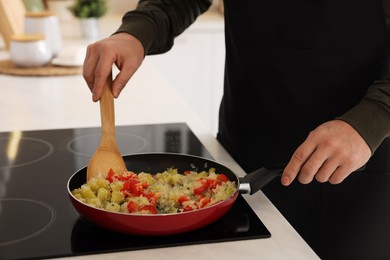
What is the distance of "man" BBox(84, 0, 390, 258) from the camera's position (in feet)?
4.17

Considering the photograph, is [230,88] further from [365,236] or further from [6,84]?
[6,84]

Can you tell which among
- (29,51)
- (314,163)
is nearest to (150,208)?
(314,163)

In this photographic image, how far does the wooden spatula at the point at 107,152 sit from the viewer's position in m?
1.11

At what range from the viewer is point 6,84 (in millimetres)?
2004

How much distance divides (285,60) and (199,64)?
1.87 meters

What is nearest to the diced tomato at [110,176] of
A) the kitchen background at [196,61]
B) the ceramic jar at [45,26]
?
the ceramic jar at [45,26]

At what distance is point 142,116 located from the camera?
1.69m

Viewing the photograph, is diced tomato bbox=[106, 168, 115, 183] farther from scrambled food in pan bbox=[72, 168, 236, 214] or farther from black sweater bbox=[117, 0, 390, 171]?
black sweater bbox=[117, 0, 390, 171]

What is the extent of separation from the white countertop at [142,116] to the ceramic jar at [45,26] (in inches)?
6.5

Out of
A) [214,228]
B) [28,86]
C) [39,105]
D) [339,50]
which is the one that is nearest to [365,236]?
[339,50]

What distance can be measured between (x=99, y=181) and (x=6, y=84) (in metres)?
1.11

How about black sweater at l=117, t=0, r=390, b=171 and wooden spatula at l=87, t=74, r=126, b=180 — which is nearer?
wooden spatula at l=87, t=74, r=126, b=180

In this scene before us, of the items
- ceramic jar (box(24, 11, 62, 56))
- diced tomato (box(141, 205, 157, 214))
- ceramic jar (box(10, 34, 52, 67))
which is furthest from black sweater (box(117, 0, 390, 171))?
ceramic jar (box(24, 11, 62, 56))

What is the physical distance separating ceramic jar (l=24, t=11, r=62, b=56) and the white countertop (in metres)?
0.16
